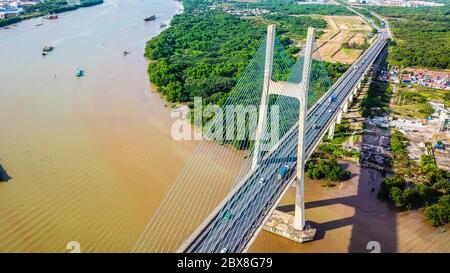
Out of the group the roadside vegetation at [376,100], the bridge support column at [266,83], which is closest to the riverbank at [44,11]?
the roadside vegetation at [376,100]

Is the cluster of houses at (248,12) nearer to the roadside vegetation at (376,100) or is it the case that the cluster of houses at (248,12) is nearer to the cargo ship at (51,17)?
the cargo ship at (51,17)

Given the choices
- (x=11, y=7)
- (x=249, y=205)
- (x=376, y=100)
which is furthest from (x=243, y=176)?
(x=11, y=7)

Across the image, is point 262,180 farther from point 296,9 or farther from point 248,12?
point 296,9

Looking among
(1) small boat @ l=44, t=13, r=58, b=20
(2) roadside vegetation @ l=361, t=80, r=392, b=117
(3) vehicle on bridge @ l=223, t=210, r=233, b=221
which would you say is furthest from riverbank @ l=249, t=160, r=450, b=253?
(1) small boat @ l=44, t=13, r=58, b=20

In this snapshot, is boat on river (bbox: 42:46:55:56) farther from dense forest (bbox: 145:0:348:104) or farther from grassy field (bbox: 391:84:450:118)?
grassy field (bbox: 391:84:450:118)
